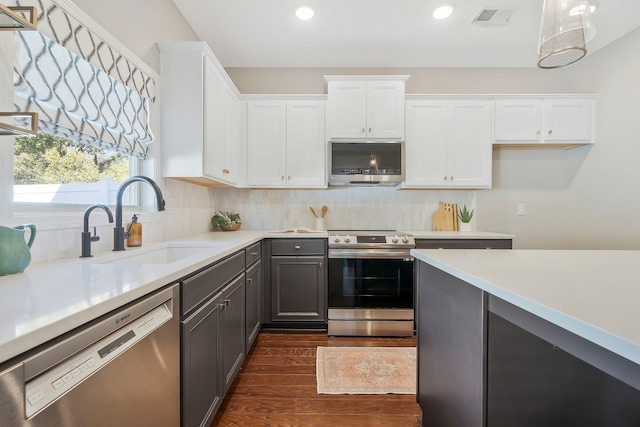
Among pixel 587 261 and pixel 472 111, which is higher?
pixel 472 111

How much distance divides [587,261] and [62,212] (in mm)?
2275

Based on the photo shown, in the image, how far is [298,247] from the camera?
2.64m

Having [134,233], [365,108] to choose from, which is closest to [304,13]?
[365,108]

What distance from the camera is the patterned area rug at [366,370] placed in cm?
182

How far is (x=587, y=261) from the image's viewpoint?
108 centimetres

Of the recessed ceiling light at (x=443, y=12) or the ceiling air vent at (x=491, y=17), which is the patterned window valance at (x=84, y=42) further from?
the ceiling air vent at (x=491, y=17)

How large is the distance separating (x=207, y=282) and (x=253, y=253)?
3.11 feet

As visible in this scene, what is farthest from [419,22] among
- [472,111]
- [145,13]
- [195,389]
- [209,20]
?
[195,389]

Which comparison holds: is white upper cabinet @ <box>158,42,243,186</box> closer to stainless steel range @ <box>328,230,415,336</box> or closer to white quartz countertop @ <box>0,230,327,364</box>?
white quartz countertop @ <box>0,230,327,364</box>

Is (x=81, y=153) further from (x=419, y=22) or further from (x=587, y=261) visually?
(x=419, y=22)

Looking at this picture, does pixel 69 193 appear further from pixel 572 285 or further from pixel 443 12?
pixel 443 12

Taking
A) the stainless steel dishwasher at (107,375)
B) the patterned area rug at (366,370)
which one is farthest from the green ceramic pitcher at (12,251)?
the patterned area rug at (366,370)

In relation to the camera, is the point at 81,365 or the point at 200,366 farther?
the point at 200,366

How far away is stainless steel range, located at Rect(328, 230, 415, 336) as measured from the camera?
2604mm
